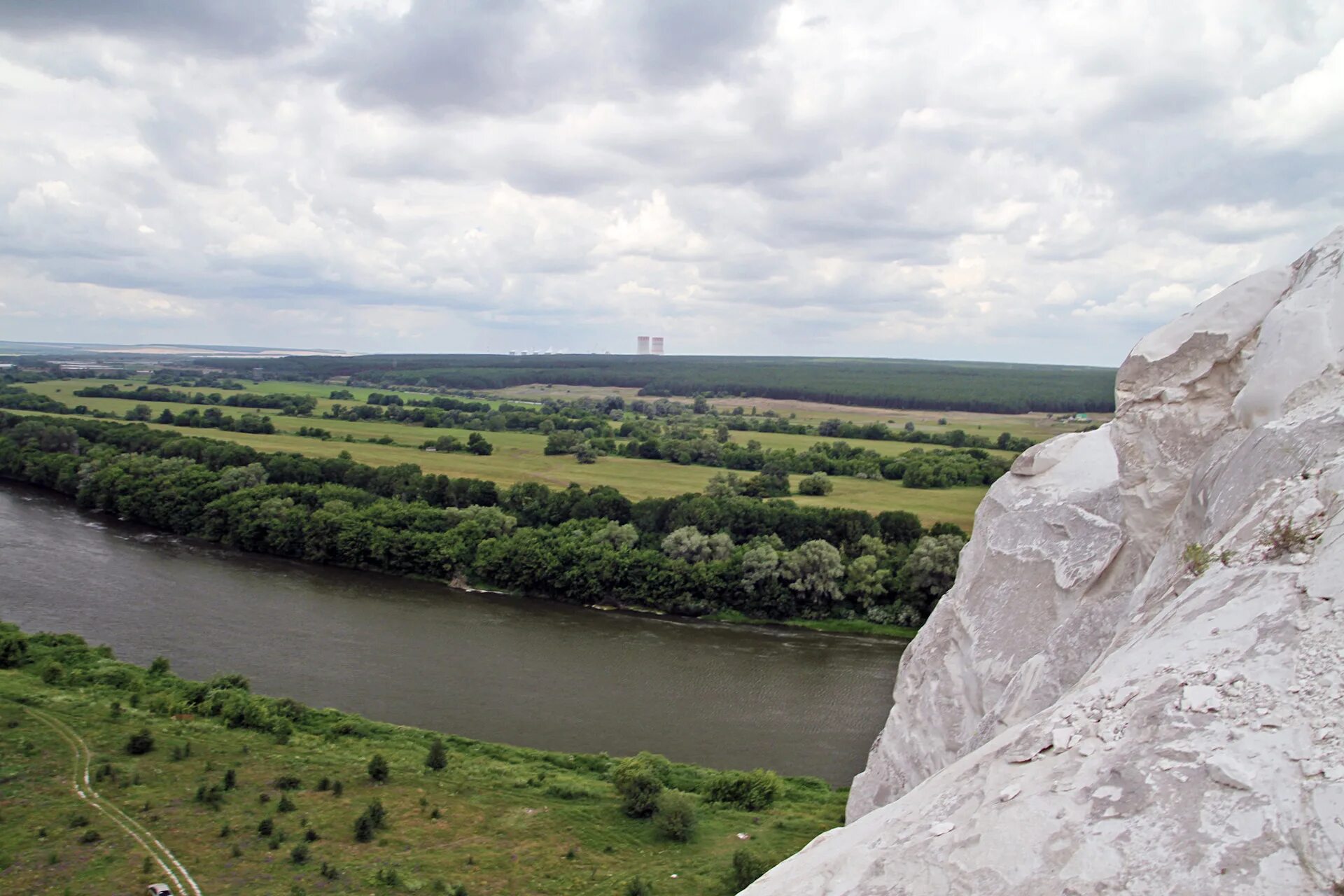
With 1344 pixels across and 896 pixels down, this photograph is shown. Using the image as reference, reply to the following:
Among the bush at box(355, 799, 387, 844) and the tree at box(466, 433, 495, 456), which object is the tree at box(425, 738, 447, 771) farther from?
the tree at box(466, 433, 495, 456)

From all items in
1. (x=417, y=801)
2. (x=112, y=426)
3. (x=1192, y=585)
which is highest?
(x=1192, y=585)

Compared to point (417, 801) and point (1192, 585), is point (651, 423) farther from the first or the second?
point (1192, 585)

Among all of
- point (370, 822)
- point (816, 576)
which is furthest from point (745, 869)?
point (816, 576)

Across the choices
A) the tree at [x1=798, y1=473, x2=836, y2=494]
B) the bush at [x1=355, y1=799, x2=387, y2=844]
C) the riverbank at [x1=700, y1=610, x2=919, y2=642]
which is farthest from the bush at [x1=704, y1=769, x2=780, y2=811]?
the tree at [x1=798, y1=473, x2=836, y2=494]

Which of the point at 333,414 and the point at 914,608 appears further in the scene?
the point at 333,414

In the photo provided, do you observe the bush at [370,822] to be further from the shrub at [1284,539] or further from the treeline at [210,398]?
the treeline at [210,398]

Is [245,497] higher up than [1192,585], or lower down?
lower down

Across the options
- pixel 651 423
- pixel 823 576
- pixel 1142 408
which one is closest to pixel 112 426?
pixel 651 423

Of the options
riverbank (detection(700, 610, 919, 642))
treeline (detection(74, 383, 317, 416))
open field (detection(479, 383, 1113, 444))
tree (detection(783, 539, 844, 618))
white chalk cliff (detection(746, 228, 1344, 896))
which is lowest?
riverbank (detection(700, 610, 919, 642))
